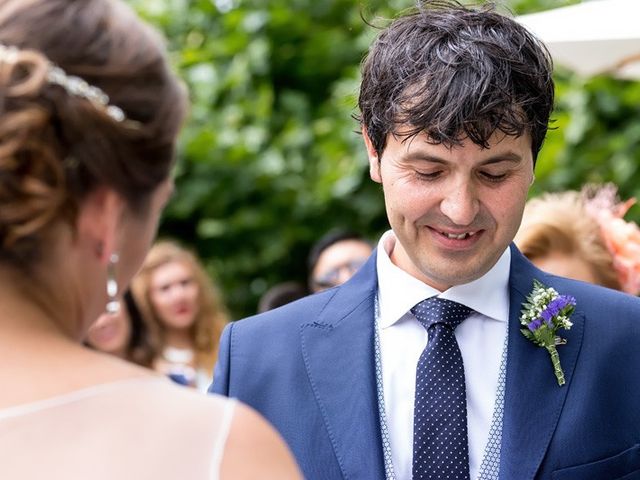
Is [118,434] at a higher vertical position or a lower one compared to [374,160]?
higher

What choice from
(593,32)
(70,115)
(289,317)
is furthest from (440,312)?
(593,32)

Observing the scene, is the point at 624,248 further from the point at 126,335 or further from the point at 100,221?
the point at 126,335

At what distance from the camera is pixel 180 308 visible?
7.17m

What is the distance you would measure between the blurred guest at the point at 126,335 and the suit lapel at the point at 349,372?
3597mm

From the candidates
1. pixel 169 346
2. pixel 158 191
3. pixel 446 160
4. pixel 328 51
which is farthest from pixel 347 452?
pixel 328 51

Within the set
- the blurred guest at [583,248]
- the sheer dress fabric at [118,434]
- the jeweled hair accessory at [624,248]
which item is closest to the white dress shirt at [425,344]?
the blurred guest at [583,248]

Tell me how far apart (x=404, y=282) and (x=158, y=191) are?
135cm

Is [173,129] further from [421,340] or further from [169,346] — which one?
[169,346]

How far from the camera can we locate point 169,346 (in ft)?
23.4

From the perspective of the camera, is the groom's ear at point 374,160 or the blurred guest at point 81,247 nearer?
the blurred guest at point 81,247

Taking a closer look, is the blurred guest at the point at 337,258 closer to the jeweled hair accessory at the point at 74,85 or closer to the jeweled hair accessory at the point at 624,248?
the jeweled hair accessory at the point at 624,248

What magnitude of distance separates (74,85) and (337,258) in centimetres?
519

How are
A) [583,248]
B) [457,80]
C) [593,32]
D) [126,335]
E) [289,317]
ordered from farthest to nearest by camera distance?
[126,335] < [593,32] < [583,248] < [289,317] < [457,80]

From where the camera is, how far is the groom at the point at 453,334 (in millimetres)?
2826
